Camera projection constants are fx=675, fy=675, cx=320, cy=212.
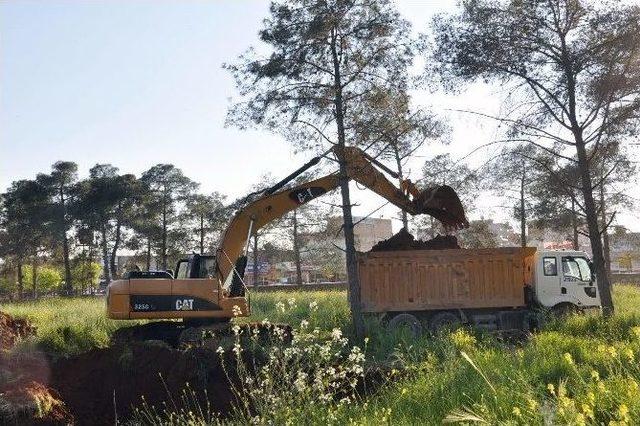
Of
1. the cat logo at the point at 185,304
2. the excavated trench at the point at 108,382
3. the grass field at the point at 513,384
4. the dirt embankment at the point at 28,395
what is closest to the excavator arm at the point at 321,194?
the cat logo at the point at 185,304

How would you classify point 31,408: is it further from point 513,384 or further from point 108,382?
point 513,384

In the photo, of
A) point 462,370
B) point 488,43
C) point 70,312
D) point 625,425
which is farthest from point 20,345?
point 625,425

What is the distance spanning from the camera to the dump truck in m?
16.0

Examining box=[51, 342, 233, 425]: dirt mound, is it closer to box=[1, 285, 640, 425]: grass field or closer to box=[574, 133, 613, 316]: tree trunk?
box=[1, 285, 640, 425]: grass field

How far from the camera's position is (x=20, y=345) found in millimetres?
15141

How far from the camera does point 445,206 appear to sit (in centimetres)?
1485

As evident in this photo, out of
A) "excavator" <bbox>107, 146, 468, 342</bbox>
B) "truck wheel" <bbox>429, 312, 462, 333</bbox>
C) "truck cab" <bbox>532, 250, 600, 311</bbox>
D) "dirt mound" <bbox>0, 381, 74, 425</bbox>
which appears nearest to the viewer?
"dirt mound" <bbox>0, 381, 74, 425</bbox>

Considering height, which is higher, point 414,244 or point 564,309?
point 414,244

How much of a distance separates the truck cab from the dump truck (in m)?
0.54

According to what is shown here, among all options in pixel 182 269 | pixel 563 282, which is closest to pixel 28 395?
pixel 182 269

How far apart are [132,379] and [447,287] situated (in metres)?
7.72

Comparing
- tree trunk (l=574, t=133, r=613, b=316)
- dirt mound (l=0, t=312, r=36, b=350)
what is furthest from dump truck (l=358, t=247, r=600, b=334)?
dirt mound (l=0, t=312, r=36, b=350)

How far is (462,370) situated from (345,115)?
847cm

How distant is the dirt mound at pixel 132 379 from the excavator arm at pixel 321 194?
9.18 ft
